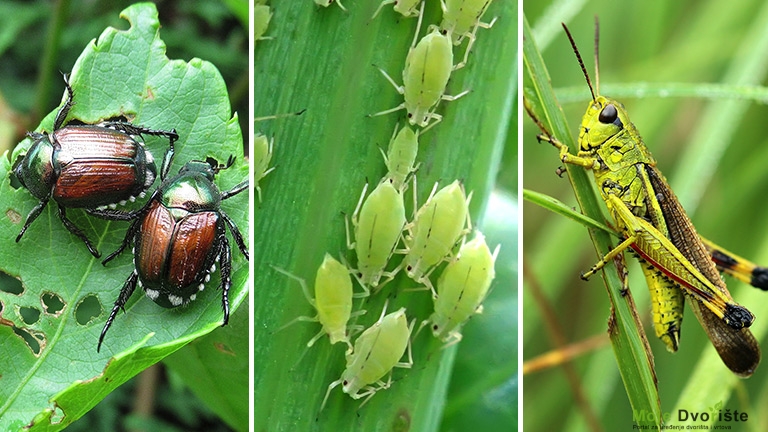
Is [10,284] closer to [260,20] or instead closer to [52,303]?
[52,303]

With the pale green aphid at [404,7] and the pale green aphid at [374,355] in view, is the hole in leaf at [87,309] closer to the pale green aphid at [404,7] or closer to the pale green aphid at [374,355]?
the pale green aphid at [374,355]

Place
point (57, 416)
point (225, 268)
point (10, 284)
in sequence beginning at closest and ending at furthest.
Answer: point (57, 416) → point (225, 268) → point (10, 284)

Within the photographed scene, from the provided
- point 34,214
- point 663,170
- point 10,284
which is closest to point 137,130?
point 34,214

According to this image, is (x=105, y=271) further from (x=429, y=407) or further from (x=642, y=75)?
(x=642, y=75)

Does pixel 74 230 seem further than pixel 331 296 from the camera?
Yes

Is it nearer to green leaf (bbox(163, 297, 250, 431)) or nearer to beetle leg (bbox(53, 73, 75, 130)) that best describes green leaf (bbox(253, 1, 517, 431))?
green leaf (bbox(163, 297, 250, 431))

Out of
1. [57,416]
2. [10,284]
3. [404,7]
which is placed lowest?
[10,284]

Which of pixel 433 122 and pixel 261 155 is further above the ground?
pixel 433 122

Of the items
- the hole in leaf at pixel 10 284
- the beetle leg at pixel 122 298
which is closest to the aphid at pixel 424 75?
the beetle leg at pixel 122 298
